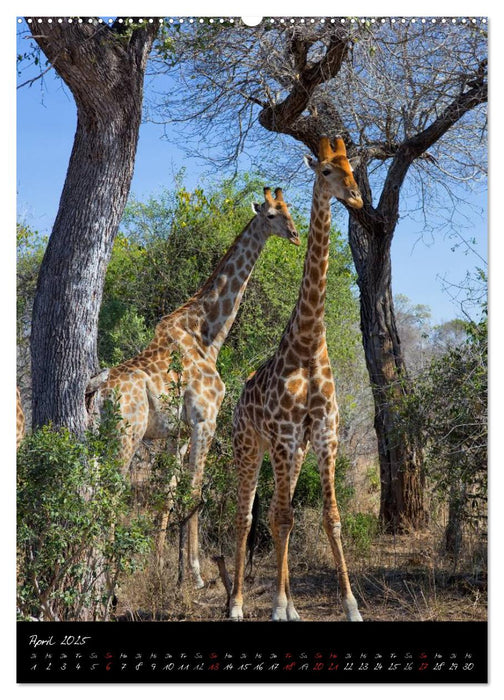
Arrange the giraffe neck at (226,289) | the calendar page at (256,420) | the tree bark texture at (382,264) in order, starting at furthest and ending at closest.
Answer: the tree bark texture at (382,264), the giraffe neck at (226,289), the calendar page at (256,420)

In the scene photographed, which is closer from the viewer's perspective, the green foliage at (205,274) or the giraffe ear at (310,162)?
the giraffe ear at (310,162)

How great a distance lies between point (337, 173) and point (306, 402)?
1350 mm

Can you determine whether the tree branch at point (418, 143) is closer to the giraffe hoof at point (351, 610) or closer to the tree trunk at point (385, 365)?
the tree trunk at point (385, 365)

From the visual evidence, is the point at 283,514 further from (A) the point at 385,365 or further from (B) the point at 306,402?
(A) the point at 385,365

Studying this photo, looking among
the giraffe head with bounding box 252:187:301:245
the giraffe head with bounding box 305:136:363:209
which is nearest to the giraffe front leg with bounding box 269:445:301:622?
the giraffe head with bounding box 305:136:363:209

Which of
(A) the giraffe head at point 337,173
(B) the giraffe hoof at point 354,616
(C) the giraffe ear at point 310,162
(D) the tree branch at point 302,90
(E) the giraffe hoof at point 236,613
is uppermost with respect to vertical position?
(D) the tree branch at point 302,90

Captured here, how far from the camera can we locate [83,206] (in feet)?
15.5

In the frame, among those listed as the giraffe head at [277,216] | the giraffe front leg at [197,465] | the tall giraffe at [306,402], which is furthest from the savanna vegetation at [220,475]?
the giraffe head at [277,216]

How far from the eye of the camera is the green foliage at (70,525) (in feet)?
13.4

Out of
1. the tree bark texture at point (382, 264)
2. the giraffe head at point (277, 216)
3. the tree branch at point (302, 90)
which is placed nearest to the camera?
the tree branch at point (302, 90)

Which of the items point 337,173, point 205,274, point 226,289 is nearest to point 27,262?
point 205,274

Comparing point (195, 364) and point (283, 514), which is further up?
point (195, 364)
